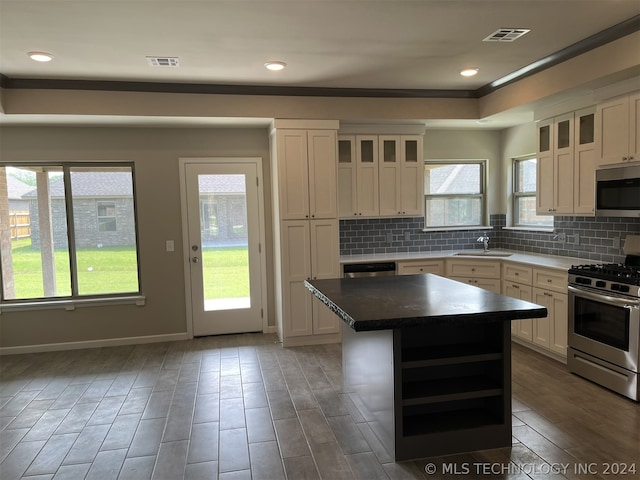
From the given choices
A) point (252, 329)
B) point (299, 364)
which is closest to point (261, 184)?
point (252, 329)

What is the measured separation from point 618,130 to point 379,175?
235 cm

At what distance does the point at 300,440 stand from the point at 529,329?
272 centimetres

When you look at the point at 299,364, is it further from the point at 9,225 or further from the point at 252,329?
the point at 9,225

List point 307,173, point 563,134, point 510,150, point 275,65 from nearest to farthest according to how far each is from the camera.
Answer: point 275,65 → point 563,134 → point 307,173 → point 510,150

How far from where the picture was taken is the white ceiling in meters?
2.71

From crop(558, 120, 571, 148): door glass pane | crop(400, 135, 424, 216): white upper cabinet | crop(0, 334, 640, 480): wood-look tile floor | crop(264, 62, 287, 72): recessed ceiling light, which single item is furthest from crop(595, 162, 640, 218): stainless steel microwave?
crop(264, 62, 287, 72): recessed ceiling light

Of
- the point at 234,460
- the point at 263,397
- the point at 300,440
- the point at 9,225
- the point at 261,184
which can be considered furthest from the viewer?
the point at 261,184

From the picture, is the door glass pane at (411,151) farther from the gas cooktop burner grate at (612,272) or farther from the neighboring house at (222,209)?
the gas cooktop burner grate at (612,272)

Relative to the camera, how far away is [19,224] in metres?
4.77

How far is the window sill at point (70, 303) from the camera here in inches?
186

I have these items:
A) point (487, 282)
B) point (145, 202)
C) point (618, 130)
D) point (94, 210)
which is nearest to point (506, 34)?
point (618, 130)

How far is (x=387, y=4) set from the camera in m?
2.69

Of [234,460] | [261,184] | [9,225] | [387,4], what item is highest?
[387,4]

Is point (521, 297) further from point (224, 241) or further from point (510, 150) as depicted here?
point (224, 241)
